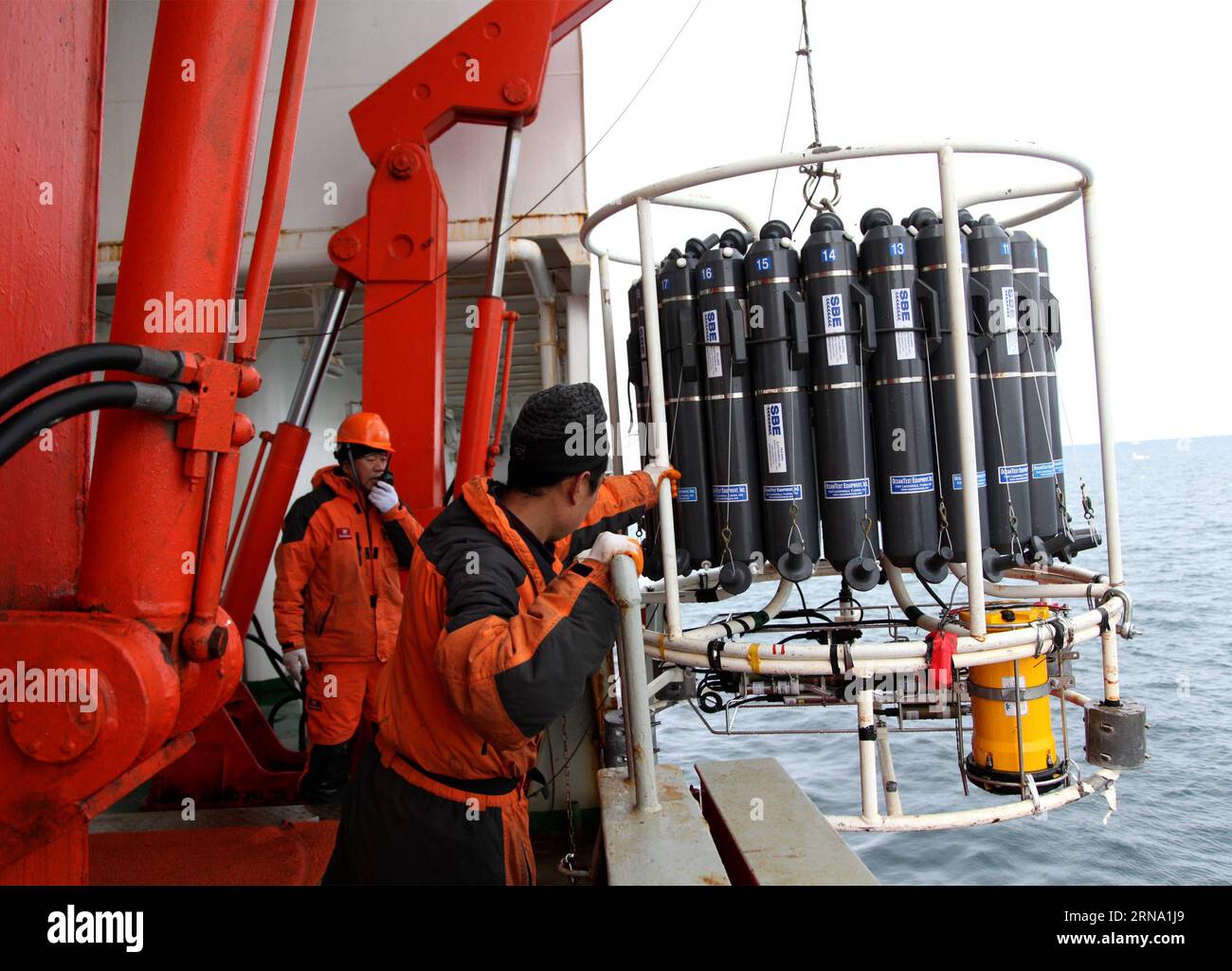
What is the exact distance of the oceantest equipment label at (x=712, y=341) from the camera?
3.91 m

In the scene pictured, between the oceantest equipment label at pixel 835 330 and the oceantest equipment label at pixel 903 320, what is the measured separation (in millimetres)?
217

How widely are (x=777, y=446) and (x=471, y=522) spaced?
80.6 inches

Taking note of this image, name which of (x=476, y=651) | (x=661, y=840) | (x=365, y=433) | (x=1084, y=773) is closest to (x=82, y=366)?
(x=476, y=651)

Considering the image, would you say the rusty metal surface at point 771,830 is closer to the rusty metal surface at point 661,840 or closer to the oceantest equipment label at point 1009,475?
the rusty metal surface at point 661,840

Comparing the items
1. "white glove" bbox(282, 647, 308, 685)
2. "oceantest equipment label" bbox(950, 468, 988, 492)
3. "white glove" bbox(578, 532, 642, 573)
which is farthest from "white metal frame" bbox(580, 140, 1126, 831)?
"white glove" bbox(282, 647, 308, 685)

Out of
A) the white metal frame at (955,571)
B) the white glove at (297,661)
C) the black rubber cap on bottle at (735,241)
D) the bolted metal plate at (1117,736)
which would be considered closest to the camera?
the white metal frame at (955,571)

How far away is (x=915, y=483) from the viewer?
3.72 m

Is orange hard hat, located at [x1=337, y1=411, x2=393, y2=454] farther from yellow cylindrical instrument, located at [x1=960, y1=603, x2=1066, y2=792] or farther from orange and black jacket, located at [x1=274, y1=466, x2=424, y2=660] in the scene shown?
yellow cylindrical instrument, located at [x1=960, y1=603, x2=1066, y2=792]

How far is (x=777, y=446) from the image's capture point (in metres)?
3.80

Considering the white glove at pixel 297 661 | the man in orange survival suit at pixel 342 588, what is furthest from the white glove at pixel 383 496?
the white glove at pixel 297 661

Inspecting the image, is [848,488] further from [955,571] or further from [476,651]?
[476,651]

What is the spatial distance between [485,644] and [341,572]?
3.22 metres
